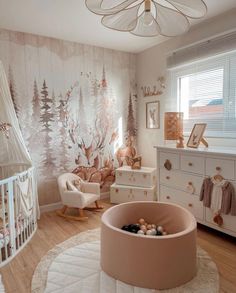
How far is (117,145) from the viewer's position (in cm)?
436

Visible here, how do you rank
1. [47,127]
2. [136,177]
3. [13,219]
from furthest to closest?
[136,177] < [47,127] < [13,219]

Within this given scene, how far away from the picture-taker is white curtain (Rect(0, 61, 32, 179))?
285cm

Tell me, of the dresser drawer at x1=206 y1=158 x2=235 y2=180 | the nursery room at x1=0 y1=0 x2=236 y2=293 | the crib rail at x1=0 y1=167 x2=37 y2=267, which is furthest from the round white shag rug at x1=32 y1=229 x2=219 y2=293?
the dresser drawer at x1=206 y1=158 x2=235 y2=180

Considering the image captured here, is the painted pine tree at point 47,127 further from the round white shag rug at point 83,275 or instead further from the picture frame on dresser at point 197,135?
the picture frame on dresser at point 197,135

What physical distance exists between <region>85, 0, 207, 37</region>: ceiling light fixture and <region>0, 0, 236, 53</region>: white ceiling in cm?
102

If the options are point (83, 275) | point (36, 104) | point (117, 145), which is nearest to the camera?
point (83, 275)

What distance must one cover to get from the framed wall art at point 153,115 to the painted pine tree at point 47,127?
171 centimetres

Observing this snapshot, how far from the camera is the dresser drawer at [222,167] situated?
250cm

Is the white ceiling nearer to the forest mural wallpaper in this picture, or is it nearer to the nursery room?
the nursery room

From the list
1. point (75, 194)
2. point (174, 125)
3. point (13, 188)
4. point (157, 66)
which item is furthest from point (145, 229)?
point (157, 66)

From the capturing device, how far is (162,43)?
3.83 m

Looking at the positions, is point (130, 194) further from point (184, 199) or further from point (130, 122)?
point (130, 122)

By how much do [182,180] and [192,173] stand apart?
0.20 m

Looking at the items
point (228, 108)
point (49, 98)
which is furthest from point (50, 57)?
point (228, 108)
